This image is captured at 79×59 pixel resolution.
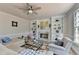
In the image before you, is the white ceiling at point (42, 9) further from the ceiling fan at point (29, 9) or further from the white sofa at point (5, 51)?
the white sofa at point (5, 51)

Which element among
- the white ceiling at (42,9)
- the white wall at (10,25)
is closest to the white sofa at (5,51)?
the white wall at (10,25)

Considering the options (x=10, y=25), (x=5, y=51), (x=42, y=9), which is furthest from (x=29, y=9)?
(x=5, y=51)

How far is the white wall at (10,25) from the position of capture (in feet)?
5.59

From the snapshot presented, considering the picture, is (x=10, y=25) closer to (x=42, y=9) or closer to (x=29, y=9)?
(x=29, y=9)

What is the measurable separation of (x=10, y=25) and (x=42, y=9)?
623 millimetres

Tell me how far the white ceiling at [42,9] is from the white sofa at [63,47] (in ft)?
1.67

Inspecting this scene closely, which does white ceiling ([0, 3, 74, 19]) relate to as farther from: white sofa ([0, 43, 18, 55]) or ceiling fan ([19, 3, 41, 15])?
white sofa ([0, 43, 18, 55])

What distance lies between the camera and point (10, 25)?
1.75 m

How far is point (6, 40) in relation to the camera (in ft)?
5.66

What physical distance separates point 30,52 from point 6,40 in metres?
0.46

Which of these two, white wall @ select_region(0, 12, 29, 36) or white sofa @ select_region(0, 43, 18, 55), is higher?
white wall @ select_region(0, 12, 29, 36)

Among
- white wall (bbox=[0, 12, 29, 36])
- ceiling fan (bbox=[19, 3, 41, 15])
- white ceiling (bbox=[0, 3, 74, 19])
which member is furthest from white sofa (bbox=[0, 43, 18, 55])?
ceiling fan (bbox=[19, 3, 41, 15])

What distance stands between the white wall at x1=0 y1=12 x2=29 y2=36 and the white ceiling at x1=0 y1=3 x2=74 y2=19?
0.07 m

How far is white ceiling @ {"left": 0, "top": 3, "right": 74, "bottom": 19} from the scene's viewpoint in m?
1.75
